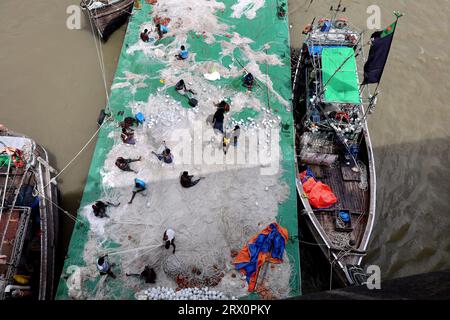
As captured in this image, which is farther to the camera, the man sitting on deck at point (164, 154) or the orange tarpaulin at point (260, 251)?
the man sitting on deck at point (164, 154)

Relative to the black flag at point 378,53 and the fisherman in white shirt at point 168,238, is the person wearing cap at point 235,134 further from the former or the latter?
the black flag at point 378,53

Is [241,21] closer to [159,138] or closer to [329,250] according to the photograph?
[159,138]

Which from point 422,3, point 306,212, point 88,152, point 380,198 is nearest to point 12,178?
point 88,152

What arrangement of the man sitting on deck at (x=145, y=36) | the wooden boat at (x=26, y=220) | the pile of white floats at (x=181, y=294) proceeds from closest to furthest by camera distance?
the pile of white floats at (x=181, y=294) → the wooden boat at (x=26, y=220) → the man sitting on deck at (x=145, y=36)

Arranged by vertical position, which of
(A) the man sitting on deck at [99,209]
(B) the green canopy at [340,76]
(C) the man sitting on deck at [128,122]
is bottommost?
(A) the man sitting on deck at [99,209]

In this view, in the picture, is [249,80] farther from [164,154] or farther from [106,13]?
[106,13]

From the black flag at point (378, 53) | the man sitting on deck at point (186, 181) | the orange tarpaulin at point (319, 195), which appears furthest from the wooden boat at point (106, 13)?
the orange tarpaulin at point (319, 195)

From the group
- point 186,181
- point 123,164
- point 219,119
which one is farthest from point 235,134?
point 123,164
